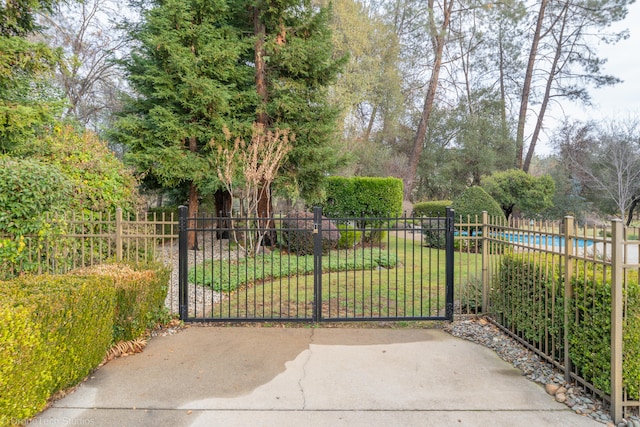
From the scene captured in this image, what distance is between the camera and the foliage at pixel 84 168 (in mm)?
6398

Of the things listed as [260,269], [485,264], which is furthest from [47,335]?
[260,269]

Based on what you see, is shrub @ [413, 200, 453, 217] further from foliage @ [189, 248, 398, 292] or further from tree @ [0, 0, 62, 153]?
tree @ [0, 0, 62, 153]

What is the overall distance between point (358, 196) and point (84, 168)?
9207 millimetres

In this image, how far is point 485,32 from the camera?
78.3 feet

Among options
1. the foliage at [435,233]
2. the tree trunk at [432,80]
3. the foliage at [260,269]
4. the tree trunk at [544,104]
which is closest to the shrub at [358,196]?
the foliage at [435,233]

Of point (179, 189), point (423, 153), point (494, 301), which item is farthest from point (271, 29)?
point (423, 153)

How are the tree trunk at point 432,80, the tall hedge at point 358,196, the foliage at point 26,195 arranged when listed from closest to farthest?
1. the foliage at point 26,195
2. the tall hedge at point 358,196
3. the tree trunk at point 432,80

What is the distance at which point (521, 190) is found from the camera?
1750cm

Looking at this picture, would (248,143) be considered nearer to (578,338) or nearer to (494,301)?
(494,301)

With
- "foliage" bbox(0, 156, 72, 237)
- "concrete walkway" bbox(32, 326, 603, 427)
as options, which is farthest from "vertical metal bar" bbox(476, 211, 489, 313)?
"foliage" bbox(0, 156, 72, 237)

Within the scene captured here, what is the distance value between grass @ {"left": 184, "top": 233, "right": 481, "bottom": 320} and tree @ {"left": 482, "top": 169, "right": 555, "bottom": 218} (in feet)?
31.4

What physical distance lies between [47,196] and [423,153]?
2346cm

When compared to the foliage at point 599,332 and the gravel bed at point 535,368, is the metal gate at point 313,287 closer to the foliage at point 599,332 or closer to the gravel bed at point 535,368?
the gravel bed at point 535,368

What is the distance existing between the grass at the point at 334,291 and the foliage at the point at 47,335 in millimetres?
1556
